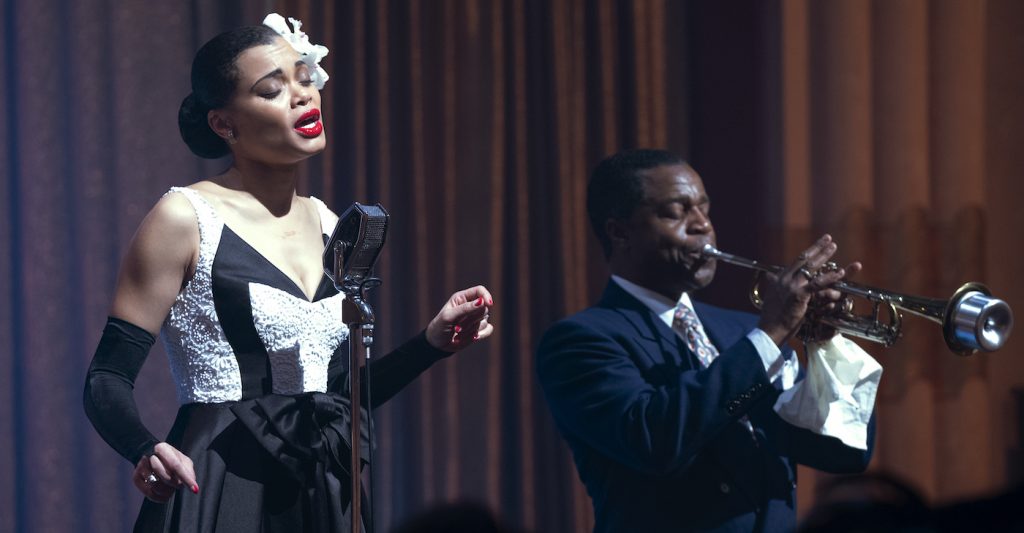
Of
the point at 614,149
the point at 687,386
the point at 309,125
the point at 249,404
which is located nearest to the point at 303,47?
the point at 309,125

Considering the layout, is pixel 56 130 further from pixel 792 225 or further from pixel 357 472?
pixel 792 225

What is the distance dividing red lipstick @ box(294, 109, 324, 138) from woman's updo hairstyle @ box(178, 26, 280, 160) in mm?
117

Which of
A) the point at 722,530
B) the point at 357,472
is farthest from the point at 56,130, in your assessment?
the point at 722,530

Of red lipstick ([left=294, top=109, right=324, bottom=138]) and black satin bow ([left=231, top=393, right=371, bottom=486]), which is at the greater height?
red lipstick ([left=294, top=109, right=324, bottom=138])

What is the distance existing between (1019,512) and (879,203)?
2838mm

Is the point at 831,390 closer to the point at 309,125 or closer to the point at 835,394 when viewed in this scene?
the point at 835,394

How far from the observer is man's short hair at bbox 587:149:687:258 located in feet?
8.25

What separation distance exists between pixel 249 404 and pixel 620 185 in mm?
926

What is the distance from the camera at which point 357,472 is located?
5.95 ft

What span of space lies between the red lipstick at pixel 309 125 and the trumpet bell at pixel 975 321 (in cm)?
115

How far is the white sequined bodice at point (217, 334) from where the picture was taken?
1.97 m

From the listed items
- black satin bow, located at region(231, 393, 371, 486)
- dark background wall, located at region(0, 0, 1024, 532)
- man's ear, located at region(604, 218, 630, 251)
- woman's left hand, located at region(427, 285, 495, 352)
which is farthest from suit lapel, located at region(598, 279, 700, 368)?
dark background wall, located at region(0, 0, 1024, 532)

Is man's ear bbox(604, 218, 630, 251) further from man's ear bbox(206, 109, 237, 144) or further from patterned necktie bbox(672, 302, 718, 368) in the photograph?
man's ear bbox(206, 109, 237, 144)

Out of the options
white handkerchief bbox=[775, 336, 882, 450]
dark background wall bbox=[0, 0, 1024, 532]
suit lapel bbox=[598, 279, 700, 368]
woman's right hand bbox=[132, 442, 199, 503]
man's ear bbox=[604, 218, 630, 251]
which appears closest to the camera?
woman's right hand bbox=[132, 442, 199, 503]
